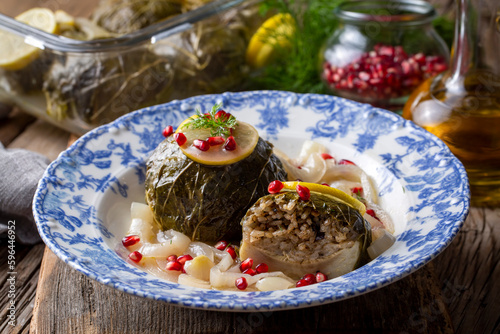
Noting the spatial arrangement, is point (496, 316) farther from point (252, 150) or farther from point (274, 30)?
point (274, 30)

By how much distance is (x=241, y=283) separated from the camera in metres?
3.31

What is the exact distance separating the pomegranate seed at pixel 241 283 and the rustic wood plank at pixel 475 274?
1414 mm

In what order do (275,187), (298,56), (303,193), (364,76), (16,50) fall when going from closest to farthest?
(303,193)
(275,187)
(16,50)
(364,76)
(298,56)

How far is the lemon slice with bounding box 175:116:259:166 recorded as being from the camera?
12.4 ft

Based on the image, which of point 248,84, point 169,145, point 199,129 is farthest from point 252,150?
point 248,84

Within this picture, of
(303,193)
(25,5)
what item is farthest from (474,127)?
(25,5)

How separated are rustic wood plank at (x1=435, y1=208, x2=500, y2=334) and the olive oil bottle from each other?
1.18 feet

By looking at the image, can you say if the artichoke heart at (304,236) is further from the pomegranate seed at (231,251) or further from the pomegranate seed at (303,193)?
the pomegranate seed at (231,251)

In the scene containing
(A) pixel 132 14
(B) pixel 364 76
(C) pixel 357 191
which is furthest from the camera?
(A) pixel 132 14

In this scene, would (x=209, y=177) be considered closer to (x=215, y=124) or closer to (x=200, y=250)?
(x=215, y=124)

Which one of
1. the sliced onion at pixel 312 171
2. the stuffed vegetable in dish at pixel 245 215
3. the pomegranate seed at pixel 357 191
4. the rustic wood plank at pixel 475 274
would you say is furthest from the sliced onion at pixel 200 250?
the rustic wood plank at pixel 475 274

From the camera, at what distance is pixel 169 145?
13.5 feet

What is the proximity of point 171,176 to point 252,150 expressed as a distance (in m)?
0.64

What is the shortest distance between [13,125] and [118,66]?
1.85 metres
